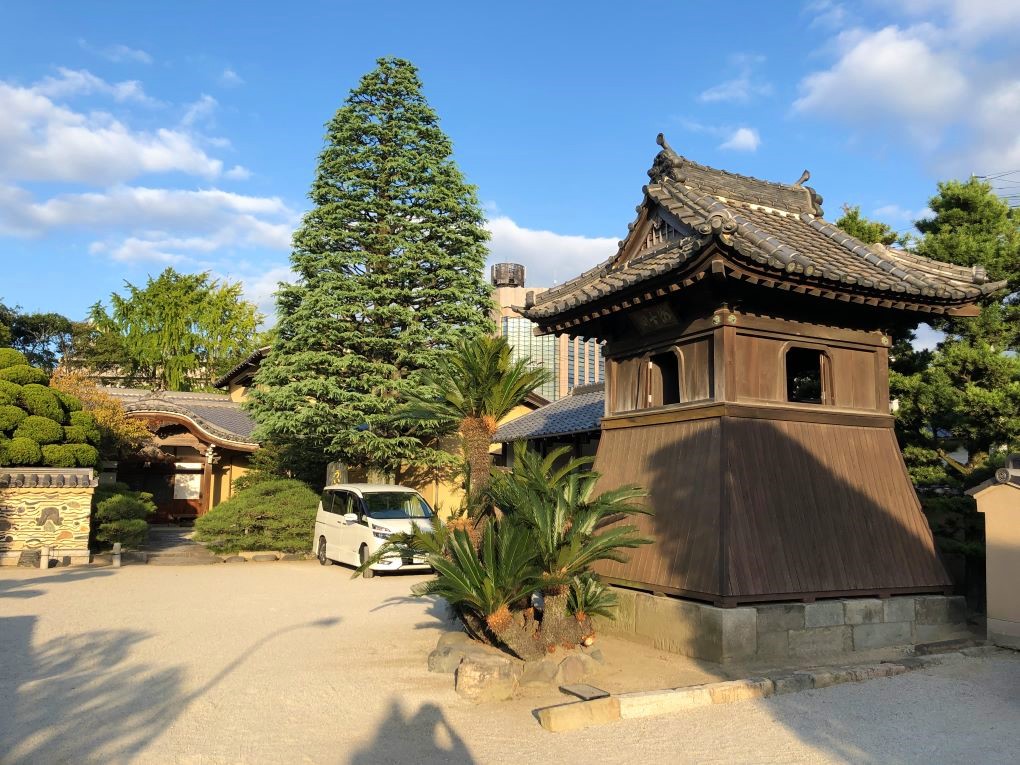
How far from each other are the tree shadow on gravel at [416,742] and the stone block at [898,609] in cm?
524

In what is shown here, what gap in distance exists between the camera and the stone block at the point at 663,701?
6219mm

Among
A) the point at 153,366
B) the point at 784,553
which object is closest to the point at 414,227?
the point at 784,553

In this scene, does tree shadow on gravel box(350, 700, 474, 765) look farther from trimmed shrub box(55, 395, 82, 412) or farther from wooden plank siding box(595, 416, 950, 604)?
trimmed shrub box(55, 395, 82, 412)

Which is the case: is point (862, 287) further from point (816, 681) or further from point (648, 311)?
point (816, 681)

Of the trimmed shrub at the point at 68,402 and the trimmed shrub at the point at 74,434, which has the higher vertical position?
the trimmed shrub at the point at 68,402

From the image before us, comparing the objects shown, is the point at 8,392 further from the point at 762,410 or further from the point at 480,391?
the point at 762,410

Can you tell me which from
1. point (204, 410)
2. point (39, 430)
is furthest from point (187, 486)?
point (39, 430)

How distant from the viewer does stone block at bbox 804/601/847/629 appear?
7938mm

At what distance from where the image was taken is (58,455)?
17047mm

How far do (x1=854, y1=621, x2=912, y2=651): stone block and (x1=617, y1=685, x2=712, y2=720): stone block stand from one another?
9.03 ft

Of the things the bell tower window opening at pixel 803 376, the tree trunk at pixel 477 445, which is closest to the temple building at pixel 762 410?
the bell tower window opening at pixel 803 376

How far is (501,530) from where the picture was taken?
784 centimetres

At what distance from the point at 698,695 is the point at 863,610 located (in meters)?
2.95

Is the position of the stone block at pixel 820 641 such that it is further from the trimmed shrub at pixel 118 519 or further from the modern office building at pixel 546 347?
the modern office building at pixel 546 347
